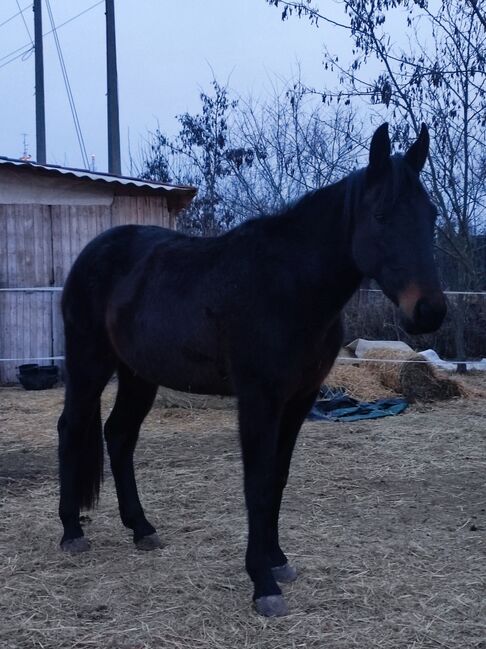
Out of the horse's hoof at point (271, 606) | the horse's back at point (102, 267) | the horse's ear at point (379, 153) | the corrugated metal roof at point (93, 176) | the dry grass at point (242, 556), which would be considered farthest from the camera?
the corrugated metal roof at point (93, 176)

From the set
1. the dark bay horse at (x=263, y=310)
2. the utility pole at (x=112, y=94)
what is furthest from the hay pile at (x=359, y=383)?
the utility pole at (x=112, y=94)

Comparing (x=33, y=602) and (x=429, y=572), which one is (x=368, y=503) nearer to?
(x=429, y=572)

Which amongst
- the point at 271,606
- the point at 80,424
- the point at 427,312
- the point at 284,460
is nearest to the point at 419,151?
the point at 427,312

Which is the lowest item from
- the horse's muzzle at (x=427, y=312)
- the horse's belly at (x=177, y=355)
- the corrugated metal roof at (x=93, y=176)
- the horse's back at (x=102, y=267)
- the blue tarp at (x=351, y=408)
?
the blue tarp at (x=351, y=408)

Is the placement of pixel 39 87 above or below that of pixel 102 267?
above

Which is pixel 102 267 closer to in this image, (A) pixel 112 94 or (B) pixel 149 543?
(B) pixel 149 543

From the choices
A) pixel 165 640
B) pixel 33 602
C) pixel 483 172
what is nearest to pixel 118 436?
pixel 33 602

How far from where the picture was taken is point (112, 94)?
45.8 feet

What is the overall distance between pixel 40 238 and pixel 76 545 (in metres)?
7.25

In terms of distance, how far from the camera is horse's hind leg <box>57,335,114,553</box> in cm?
414

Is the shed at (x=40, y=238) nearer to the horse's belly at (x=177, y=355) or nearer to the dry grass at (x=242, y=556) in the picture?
the dry grass at (x=242, y=556)

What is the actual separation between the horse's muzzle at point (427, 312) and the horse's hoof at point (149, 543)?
6.84 ft

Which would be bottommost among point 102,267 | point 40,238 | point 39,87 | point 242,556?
point 242,556

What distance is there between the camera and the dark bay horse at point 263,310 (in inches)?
114
